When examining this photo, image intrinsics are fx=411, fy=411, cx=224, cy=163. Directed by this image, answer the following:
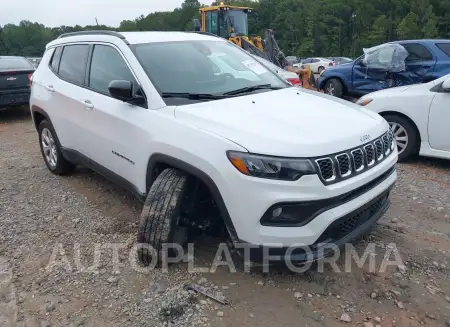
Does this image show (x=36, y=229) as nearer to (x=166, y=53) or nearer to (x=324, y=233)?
(x=166, y=53)

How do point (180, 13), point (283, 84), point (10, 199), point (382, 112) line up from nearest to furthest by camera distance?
point (283, 84), point (10, 199), point (382, 112), point (180, 13)

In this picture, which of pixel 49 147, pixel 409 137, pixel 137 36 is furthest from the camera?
pixel 409 137

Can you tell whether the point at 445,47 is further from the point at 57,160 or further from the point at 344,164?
the point at 57,160

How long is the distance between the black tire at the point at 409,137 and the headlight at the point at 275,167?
140 inches

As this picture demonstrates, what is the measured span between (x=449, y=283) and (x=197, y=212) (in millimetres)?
1901

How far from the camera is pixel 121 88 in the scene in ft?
10.5

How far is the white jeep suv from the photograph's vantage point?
2.56m

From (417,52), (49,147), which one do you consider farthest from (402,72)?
(49,147)

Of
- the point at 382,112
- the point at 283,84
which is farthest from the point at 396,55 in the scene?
the point at 283,84

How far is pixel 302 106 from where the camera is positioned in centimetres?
325

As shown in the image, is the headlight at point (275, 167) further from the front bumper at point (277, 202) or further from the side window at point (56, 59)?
the side window at point (56, 59)

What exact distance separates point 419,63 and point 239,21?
760cm

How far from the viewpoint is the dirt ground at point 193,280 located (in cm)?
264

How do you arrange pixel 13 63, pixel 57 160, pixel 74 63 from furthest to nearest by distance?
pixel 13 63, pixel 57 160, pixel 74 63
